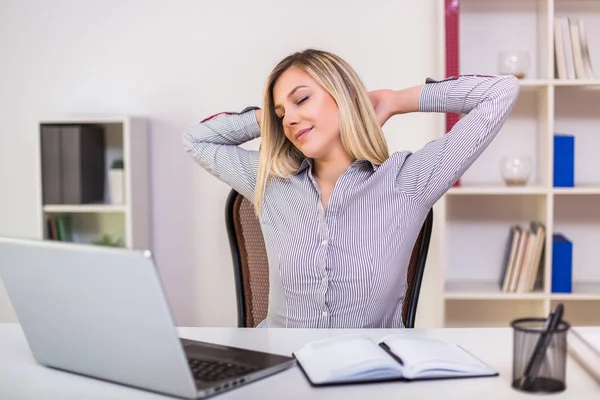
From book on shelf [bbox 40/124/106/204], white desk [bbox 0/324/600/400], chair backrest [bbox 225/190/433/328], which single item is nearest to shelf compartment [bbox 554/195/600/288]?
chair backrest [bbox 225/190/433/328]

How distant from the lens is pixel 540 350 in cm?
123

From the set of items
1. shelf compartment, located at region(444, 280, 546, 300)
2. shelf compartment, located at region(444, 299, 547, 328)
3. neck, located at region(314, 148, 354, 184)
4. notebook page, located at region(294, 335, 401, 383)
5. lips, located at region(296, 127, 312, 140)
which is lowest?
shelf compartment, located at region(444, 299, 547, 328)

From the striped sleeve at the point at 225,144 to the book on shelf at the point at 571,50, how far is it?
1394 millimetres

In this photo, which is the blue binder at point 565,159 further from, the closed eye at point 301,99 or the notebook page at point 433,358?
the notebook page at point 433,358

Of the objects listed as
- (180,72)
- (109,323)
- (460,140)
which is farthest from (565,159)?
(109,323)

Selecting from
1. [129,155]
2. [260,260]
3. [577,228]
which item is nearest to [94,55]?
[129,155]

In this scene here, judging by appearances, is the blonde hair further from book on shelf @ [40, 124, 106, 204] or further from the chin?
book on shelf @ [40, 124, 106, 204]

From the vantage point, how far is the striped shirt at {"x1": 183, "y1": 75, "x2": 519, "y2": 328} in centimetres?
199

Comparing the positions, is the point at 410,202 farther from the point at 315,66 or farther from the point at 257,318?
the point at 257,318

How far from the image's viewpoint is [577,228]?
346cm

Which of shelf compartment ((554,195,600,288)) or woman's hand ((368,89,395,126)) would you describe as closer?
woman's hand ((368,89,395,126))

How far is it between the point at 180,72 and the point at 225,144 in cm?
121

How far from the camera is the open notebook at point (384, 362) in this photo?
1.29m

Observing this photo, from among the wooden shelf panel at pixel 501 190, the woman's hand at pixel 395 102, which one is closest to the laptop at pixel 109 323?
the woman's hand at pixel 395 102
